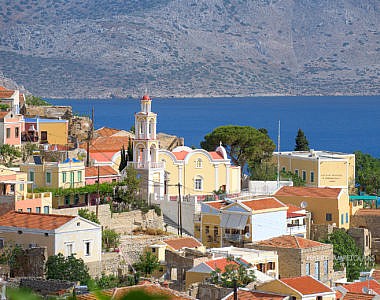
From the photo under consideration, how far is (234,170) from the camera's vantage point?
52750 millimetres

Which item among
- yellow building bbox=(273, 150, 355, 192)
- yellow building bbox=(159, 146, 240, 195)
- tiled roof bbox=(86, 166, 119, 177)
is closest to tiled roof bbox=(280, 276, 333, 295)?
tiled roof bbox=(86, 166, 119, 177)

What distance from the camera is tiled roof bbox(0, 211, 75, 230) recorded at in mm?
37125

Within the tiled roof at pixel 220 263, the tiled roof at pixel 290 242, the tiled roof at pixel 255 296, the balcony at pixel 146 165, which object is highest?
the balcony at pixel 146 165

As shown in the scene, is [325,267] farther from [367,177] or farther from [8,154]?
[367,177]

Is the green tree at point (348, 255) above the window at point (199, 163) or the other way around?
the other way around

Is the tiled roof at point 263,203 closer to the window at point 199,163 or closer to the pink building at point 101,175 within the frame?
the pink building at point 101,175

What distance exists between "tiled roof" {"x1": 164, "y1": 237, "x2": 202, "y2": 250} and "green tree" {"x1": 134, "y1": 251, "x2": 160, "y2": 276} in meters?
1.30

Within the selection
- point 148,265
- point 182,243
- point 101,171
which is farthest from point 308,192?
point 148,265

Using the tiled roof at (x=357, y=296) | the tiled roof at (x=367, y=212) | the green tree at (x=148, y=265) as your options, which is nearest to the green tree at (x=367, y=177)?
the tiled roof at (x=367, y=212)

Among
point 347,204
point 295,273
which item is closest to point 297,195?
point 347,204

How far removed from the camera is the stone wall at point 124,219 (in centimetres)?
4278

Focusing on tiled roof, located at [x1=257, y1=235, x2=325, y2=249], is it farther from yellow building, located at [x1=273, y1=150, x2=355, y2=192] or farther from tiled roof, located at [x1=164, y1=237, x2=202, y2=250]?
yellow building, located at [x1=273, y1=150, x2=355, y2=192]

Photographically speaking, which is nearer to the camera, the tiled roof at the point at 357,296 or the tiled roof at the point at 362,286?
the tiled roof at the point at 357,296

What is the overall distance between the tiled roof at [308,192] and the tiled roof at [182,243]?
8380 millimetres
